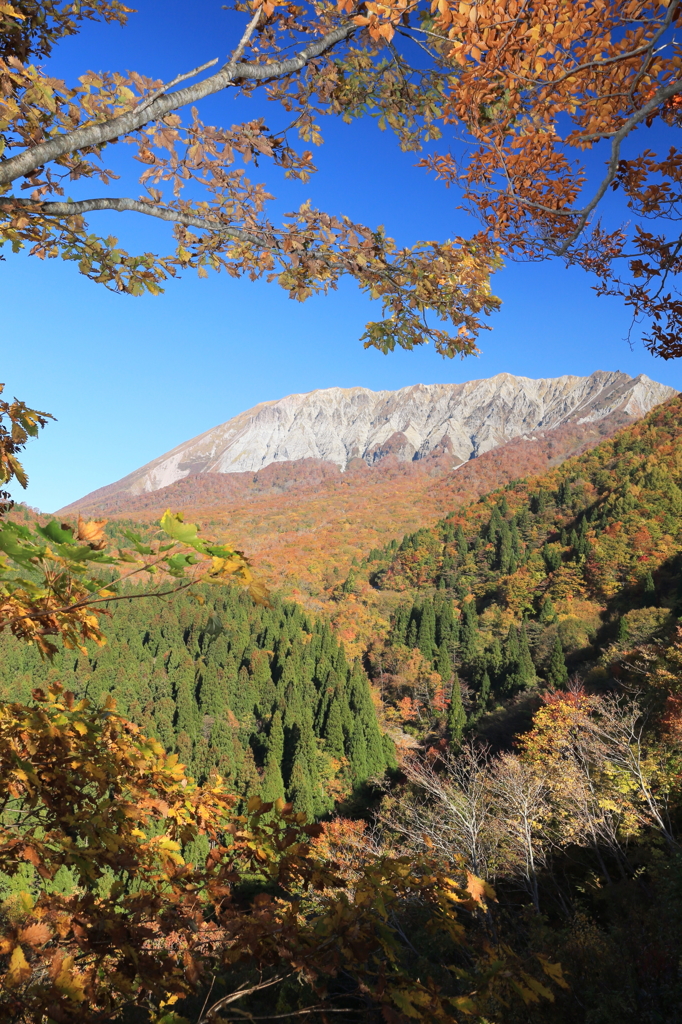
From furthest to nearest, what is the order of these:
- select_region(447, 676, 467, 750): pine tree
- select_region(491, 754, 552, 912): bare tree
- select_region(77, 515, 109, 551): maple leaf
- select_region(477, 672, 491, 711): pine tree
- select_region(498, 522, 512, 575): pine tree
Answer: select_region(498, 522, 512, 575): pine tree → select_region(477, 672, 491, 711): pine tree → select_region(447, 676, 467, 750): pine tree → select_region(491, 754, 552, 912): bare tree → select_region(77, 515, 109, 551): maple leaf

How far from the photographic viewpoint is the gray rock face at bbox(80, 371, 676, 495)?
12450cm

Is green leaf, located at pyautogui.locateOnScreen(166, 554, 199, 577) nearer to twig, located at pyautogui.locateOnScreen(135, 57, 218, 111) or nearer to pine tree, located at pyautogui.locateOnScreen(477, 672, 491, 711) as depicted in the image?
twig, located at pyautogui.locateOnScreen(135, 57, 218, 111)

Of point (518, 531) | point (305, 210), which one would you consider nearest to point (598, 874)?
point (305, 210)

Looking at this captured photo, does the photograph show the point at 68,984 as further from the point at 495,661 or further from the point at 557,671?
the point at 495,661

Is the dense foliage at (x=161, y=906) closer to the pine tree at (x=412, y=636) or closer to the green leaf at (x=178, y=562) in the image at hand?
the green leaf at (x=178, y=562)

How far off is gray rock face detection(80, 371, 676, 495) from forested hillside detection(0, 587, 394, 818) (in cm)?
9266

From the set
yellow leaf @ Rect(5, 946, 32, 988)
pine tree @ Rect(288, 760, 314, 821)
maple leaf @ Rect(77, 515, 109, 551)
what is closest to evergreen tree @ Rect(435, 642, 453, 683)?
pine tree @ Rect(288, 760, 314, 821)

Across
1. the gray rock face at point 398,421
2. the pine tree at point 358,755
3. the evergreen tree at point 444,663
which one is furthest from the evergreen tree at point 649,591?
the gray rock face at point 398,421

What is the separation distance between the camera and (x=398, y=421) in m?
146

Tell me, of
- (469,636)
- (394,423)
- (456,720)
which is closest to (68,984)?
(456,720)

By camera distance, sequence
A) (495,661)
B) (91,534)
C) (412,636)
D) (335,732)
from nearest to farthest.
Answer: (91,534) < (335,732) < (495,661) < (412,636)

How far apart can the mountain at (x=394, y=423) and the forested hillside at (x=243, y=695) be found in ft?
298

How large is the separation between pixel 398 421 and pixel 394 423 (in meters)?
1.63

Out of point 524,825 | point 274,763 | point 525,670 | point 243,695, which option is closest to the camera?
point 524,825
